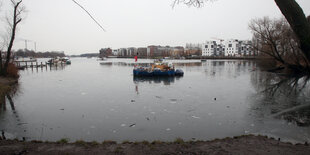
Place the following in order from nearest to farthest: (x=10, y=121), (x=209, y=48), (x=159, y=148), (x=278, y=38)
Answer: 1. (x=159, y=148)
2. (x=10, y=121)
3. (x=278, y=38)
4. (x=209, y=48)

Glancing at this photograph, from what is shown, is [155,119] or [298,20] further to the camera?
[155,119]

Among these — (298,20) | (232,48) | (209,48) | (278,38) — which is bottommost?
(298,20)

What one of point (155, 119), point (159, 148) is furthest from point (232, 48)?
point (159, 148)

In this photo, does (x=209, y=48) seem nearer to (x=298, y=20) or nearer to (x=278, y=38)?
(x=278, y=38)

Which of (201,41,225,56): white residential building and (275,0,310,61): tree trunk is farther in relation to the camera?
(201,41,225,56): white residential building

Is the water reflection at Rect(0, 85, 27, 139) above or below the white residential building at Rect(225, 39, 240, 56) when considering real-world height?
below

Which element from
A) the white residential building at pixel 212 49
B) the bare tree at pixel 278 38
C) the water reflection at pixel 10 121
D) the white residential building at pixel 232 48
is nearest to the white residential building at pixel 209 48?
the white residential building at pixel 212 49

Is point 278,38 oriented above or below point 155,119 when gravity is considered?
above

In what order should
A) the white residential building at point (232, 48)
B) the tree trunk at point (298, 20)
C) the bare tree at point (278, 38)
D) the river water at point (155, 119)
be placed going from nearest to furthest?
the tree trunk at point (298, 20) < the river water at point (155, 119) < the bare tree at point (278, 38) < the white residential building at point (232, 48)

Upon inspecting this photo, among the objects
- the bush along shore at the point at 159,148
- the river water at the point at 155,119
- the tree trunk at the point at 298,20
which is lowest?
the river water at the point at 155,119

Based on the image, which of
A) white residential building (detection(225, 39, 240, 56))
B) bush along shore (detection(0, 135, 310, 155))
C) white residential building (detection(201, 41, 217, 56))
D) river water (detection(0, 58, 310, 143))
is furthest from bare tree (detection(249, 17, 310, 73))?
white residential building (detection(201, 41, 217, 56))

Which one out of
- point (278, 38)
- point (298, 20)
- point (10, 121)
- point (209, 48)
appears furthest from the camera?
point (209, 48)

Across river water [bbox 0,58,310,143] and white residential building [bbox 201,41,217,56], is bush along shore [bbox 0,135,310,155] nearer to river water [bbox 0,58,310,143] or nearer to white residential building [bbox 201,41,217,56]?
river water [bbox 0,58,310,143]

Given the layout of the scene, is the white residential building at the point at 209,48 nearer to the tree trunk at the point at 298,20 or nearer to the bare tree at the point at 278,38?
the bare tree at the point at 278,38
